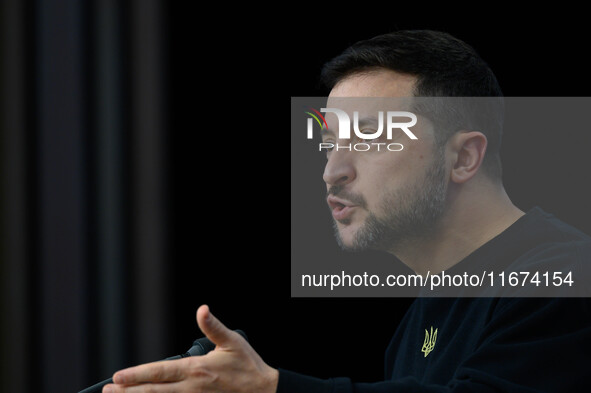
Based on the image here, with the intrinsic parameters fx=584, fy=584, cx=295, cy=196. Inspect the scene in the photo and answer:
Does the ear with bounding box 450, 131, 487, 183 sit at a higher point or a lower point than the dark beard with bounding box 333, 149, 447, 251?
higher

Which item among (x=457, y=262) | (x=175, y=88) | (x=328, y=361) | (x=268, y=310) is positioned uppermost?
(x=175, y=88)

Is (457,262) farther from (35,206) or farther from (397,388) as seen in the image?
(35,206)

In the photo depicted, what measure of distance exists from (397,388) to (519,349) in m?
0.21

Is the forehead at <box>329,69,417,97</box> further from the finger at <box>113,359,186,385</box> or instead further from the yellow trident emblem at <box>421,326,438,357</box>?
the finger at <box>113,359,186,385</box>

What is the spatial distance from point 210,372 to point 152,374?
7 cm

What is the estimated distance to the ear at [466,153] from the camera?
4.42ft

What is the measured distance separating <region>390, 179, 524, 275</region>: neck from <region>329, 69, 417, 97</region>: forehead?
0.27 meters

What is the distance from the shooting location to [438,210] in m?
1.35

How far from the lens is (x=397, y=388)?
0.85 meters

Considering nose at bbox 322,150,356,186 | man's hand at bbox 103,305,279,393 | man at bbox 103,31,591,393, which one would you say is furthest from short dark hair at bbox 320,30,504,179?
man's hand at bbox 103,305,279,393

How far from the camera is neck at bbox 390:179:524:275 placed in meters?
1.28

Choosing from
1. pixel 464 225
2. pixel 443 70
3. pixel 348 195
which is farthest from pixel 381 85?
pixel 464 225

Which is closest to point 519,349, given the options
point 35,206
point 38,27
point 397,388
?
point 397,388

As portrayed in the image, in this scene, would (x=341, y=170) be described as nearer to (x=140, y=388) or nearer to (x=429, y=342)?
(x=429, y=342)
